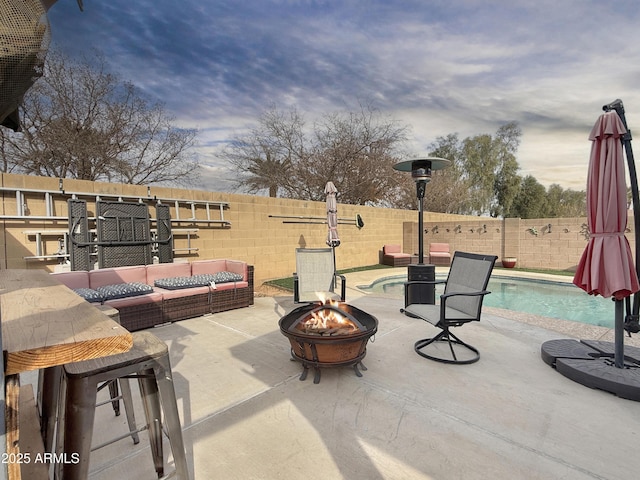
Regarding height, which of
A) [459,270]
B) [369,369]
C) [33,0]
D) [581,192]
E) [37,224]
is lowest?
[369,369]

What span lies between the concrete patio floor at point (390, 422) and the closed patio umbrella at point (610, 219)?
0.81 meters

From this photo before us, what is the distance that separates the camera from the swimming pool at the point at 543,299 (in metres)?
5.82

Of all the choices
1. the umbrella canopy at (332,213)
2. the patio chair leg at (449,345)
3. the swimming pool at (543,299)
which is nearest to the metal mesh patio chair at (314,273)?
the patio chair leg at (449,345)

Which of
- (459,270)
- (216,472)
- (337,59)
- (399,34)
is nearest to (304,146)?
(337,59)

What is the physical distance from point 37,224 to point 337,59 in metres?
12.7

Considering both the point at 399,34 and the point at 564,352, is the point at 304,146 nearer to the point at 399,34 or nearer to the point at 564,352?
the point at 399,34

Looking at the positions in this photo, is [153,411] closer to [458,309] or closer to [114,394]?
[114,394]

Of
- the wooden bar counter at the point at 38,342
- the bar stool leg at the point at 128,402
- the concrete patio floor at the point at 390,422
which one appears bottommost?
the concrete patio floor at the point at 390,422

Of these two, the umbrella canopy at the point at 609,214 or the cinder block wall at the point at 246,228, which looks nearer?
the umbrella canopy at the point at 609,214

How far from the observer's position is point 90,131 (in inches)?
429

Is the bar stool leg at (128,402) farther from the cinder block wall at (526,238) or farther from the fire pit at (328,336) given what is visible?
the cinder block wall at (526,238)

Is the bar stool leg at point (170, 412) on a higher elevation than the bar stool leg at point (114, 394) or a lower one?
higher

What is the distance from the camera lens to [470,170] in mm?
27266

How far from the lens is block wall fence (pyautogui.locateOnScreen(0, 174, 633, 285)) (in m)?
4.56
